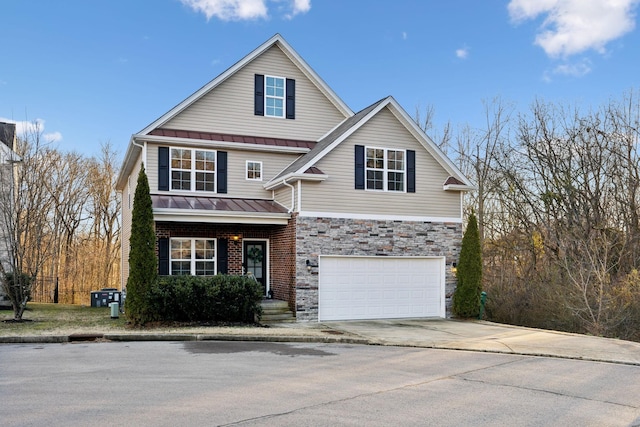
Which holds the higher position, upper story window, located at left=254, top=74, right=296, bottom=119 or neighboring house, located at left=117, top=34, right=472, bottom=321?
upper story window, located at left=254, top=74, right=296, bottom=119

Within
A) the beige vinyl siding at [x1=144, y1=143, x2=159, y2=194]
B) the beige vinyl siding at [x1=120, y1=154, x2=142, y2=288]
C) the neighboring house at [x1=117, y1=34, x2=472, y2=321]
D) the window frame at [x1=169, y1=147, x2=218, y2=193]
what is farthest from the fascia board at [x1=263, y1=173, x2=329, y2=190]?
the beige vinyl siding at [x1=120, y1=154, x2=142, y2=288]

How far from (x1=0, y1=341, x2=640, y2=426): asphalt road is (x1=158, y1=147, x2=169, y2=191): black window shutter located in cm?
→ 655

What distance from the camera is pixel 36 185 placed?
16.2m

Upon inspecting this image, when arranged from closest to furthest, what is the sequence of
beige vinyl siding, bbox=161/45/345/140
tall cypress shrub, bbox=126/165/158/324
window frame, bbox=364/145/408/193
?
1. tall cypress shrub, bbox=126/165/158/324
2. window frame, bbox=364/145/408/193
3. beige vinyl siding, bbox=161/45/345/140

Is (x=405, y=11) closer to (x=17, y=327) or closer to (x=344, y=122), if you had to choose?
(x=344, y=122)

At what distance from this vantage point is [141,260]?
14039 mm

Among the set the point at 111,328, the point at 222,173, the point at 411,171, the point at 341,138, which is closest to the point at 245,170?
the point at 222,173

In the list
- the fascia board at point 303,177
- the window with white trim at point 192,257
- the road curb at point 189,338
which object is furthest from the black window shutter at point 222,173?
the road curb at point 189,338

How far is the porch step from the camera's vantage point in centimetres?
1562

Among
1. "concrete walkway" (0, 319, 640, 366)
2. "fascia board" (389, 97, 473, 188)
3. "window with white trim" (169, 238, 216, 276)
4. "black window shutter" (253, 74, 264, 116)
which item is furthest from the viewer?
"black window shutter" (253, 74, 264, 116)

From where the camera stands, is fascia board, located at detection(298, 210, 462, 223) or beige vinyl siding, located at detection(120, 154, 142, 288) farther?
beige vinyl siding, located at detection(120, 154, 142, 288)

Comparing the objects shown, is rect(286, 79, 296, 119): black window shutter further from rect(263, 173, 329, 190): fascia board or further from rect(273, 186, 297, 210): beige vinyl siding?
rect(263, 173, 329, 190): fascia board

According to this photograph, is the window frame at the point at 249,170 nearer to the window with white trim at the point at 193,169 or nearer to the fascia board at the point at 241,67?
the window with white trim at the point at 193,169

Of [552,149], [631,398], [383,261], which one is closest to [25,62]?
[383,261]
